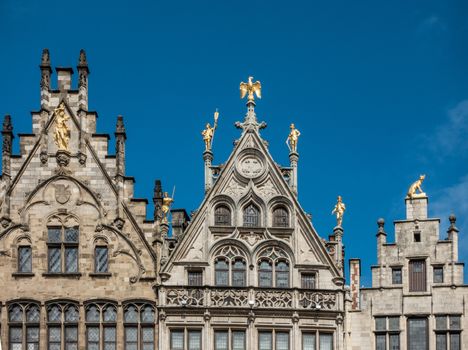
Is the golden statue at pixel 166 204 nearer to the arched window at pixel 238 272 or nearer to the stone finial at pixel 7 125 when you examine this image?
the arched window at pixel 238 272

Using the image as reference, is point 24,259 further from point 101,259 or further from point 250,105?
point 250,105

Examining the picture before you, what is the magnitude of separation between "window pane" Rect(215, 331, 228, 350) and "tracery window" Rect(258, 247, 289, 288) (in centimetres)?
242

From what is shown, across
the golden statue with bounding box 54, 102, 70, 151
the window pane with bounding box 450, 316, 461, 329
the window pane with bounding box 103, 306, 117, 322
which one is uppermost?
the golden statue with bounding box 54, 102, 70, 151

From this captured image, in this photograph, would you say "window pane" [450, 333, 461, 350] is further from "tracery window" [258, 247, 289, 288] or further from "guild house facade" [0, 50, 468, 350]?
"tracery window" [258, 247, 289, 288]

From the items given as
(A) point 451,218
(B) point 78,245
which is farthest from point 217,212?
(A) point 451,218

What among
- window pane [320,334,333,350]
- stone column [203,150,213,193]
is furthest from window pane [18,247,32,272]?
window pane [320,334,333,350]

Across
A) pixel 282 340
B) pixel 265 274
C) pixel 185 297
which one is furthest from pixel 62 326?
pixel 282 340

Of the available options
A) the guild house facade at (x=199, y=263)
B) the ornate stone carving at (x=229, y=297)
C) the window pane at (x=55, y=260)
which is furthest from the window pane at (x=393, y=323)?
the window pane at (x=55, y=260)

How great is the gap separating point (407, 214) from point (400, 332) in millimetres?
4536

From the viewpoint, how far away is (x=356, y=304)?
183ft

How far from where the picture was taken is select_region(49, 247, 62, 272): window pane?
182 feet

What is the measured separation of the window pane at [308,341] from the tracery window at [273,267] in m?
2.01

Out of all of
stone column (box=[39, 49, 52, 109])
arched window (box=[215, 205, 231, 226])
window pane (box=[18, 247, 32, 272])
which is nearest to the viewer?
window pane (box=[18, 247, 32, 272])

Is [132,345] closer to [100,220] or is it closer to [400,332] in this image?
[100,220]
